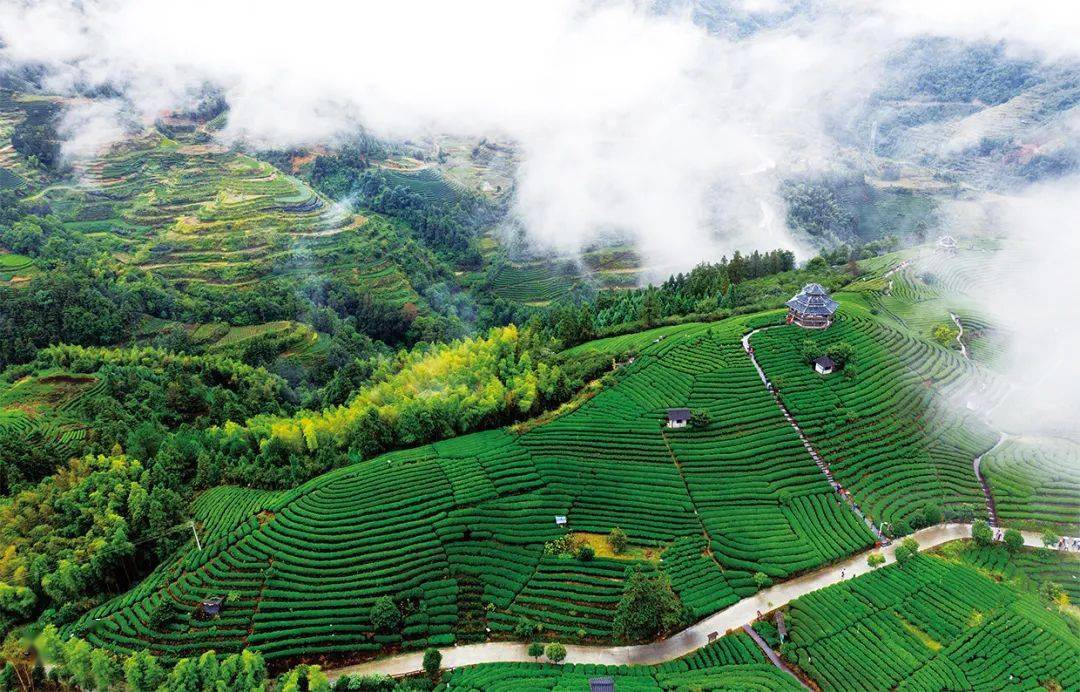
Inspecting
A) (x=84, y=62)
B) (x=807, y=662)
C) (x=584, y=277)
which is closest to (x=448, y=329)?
(x=584, y=277)

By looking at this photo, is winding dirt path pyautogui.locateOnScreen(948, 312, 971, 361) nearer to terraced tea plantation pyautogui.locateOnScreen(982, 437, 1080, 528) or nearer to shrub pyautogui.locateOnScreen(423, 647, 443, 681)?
terraced tea plantation pyautogui.locateOnScreen(982, 437, 1080, 528)

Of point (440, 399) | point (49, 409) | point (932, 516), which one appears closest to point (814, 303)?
point (932, 516)

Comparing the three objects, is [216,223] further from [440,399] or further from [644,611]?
[644,611]

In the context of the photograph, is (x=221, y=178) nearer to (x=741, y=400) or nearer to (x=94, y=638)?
(x=94, y=638)

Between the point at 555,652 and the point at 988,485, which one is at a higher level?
the point at 555,652

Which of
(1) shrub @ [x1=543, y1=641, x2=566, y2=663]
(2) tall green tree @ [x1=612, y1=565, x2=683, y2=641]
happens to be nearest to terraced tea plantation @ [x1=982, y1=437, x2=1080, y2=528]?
(2) tall green tree @ [x1=612, y1=565, x2=683, y2=641]
